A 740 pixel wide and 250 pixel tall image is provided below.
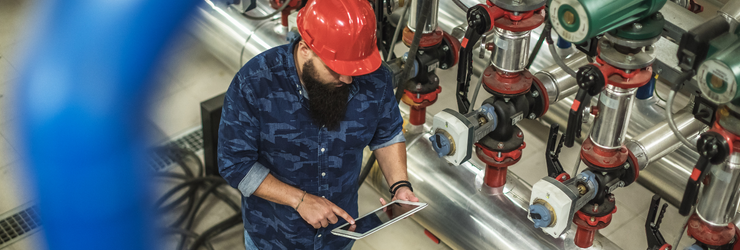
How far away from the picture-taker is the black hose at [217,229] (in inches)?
118

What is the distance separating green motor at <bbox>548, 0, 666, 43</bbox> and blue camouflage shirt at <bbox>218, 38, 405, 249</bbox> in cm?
50

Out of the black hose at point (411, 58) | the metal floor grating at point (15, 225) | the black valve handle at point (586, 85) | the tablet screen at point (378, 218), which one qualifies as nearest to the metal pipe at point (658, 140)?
the black valve handle at point (586, 85)

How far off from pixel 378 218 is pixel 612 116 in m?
0.79

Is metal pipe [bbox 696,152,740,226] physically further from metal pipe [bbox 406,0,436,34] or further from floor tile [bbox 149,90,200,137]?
floor tile [bbox 149,90,200,137]

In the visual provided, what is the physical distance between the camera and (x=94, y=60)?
1.09 m

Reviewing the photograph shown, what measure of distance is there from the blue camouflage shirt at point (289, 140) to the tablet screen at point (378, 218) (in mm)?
114

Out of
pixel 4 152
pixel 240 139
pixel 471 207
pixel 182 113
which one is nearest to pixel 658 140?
pixel 471 207

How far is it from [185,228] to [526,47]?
156 centimetres

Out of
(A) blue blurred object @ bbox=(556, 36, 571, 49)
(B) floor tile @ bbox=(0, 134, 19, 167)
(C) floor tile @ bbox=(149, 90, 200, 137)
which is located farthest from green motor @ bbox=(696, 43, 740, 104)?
(B) floor tile @ bbox=(0, 134, 19, 167)

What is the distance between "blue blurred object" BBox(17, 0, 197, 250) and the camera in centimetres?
108

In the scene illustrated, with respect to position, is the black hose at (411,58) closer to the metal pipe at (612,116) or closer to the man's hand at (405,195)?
the man's hand at (405,195)

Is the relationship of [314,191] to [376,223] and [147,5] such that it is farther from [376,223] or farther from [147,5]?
[147,5]

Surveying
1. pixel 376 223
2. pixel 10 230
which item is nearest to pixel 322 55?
pixel 376 223

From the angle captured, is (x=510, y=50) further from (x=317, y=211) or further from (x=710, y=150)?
(x=317, y=211)
